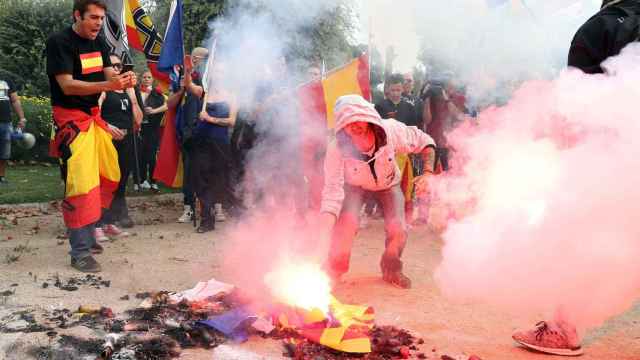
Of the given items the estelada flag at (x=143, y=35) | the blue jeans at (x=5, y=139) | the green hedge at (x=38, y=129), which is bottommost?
the blue jeans at (x=5, y=139)

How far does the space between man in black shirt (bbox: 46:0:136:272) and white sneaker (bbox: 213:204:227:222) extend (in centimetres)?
267

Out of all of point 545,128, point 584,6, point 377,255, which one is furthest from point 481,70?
point 545,128

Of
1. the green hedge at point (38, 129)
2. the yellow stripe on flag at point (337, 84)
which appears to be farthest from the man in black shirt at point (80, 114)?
the green hedge at point (38, 129)

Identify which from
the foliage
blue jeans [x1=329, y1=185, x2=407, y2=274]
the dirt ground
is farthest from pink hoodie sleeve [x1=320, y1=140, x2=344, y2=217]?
the foliage

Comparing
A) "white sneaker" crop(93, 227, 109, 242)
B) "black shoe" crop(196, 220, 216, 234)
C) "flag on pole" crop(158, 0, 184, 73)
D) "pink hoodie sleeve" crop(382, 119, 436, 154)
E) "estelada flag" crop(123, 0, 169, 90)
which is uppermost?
"estelada flag" crop(123, 0, 169, 90)

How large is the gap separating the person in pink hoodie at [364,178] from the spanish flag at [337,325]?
1.03 metres

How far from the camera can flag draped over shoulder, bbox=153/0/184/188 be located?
7.57 m

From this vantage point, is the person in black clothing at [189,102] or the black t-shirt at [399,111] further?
the black t-shirt at [399,111]

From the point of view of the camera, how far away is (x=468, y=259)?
4.16m

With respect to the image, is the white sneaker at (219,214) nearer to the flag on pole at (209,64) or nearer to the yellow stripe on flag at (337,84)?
the flag on pole at (209,64)

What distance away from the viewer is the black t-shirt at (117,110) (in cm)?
768

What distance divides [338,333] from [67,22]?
69.1 feet

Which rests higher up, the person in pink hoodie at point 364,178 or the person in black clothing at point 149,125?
the person in black clothing at point 149,125

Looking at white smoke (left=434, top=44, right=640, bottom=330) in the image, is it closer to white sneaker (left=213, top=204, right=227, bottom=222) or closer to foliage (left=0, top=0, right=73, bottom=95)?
white sneaker (left=213, top=204, right=227, bottom=222)
